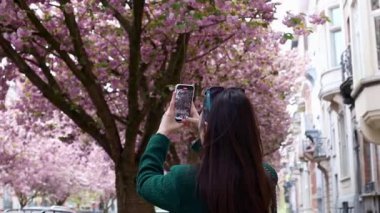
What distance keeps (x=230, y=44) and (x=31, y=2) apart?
18.0 ft

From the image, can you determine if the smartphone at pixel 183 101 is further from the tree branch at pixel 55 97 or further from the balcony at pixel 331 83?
the balcony at pixel 331 83

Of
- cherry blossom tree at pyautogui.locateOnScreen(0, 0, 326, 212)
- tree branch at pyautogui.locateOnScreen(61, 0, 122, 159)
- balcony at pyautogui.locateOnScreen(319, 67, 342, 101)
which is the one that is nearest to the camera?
cherry blossom tree at pyautogui.locateOnScreen(0, 0, 326, 212)

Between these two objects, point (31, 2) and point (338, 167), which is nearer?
point (31, 2)

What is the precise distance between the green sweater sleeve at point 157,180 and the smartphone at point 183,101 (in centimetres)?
13

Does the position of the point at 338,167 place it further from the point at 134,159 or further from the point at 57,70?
the point at 134,159

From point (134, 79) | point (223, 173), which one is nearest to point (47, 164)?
point (134, 79)

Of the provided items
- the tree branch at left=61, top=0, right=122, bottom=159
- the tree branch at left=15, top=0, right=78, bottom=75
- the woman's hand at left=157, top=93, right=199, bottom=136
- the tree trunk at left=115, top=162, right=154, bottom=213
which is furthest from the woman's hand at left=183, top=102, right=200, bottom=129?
the tree branch at left=61, top=0, right=122, bottom=159

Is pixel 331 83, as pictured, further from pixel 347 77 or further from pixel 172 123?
pixel 172 123

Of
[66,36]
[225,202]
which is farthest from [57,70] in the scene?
[225,202]

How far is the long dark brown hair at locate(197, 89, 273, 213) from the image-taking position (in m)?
3.03

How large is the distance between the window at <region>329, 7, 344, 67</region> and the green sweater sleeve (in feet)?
83.9

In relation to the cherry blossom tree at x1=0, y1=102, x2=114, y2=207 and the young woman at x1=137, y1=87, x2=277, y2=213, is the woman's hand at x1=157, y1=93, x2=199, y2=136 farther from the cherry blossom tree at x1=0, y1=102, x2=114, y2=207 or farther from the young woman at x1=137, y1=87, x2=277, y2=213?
the cherry blossom tree at x1=0, y1=102, x2=114, y2=207

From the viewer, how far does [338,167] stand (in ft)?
95.9

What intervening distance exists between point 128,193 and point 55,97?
206 centimetres
